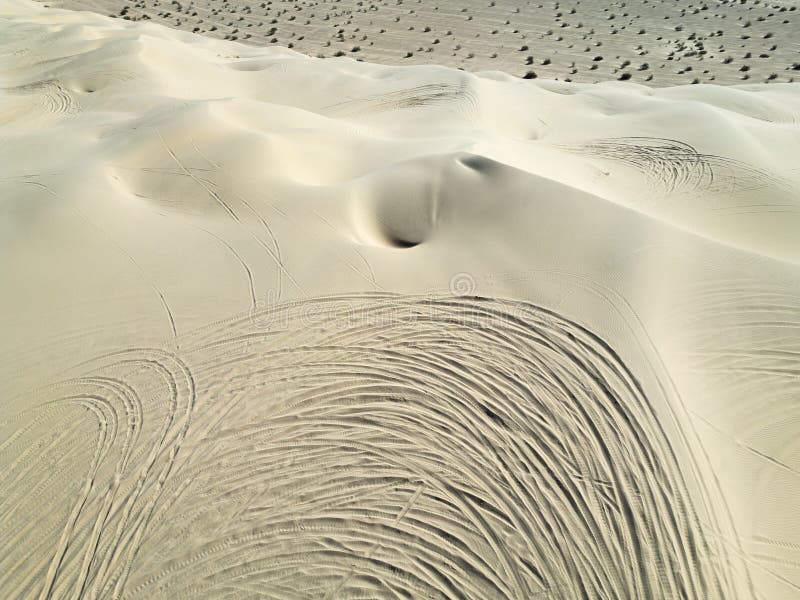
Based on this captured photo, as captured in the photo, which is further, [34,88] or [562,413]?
[34,88]

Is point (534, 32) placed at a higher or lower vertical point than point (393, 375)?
higher

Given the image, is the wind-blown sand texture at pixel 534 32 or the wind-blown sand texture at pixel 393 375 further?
the wind-blown sand texture at pixel 534 32

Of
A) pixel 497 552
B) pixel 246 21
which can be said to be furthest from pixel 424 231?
pixel 246 21

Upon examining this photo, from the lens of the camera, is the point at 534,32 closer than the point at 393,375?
No

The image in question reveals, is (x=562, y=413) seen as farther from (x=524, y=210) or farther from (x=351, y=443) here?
(x=524, y=210)

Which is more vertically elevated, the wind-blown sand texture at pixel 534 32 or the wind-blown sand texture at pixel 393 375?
the wind-blown sand texture at pixel 534 32
